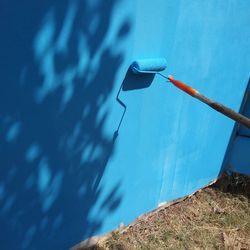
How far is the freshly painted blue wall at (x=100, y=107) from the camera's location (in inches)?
86.7

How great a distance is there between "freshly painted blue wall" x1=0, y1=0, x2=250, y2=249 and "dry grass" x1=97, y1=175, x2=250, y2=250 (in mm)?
142

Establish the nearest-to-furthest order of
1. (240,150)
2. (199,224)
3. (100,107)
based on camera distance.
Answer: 1. (100,107)
2. (199,224)
3. (240,150)

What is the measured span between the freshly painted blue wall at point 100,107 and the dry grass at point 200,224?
0.14 metres

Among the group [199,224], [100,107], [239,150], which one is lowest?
[199,224]

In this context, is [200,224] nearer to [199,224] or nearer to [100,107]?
[199,224]

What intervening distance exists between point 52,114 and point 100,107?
37cm

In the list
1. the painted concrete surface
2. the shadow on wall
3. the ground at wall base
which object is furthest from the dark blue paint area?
the shadow on wall

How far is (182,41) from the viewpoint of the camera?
298 centimetres

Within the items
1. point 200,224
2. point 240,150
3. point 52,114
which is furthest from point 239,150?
point 52,114

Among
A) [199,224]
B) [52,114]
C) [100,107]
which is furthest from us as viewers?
[199,224]

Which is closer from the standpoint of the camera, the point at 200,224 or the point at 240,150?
the point at 200,224

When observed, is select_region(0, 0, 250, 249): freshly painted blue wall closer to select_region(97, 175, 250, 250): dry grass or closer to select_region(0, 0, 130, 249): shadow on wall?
select_region(0, 0, 130, 249): shadow on wall

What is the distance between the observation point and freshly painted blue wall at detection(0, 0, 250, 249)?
7.22 feet

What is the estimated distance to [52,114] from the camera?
239 centimetres
